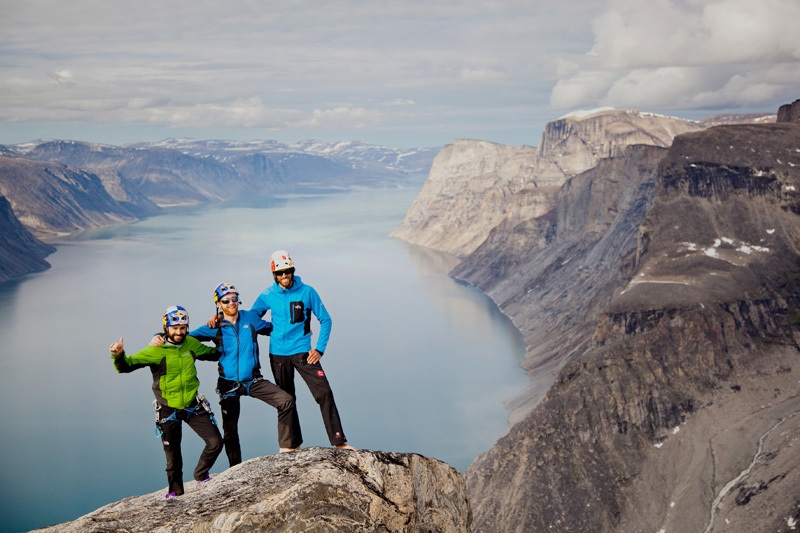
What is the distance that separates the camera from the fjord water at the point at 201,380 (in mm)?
68188

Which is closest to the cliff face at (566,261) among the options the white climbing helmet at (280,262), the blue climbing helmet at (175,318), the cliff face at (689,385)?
the cliff face at (689,385)

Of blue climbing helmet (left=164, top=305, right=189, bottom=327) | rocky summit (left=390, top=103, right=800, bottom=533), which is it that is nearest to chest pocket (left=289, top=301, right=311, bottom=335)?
blue climbing helmet (left=164, top=305, right=189, bottom=327)

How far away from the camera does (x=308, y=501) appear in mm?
11016

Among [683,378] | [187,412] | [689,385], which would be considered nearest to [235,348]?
[187,412]

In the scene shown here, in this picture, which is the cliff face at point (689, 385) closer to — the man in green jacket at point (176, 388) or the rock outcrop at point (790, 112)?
the rock outcrop at point (790, 112)

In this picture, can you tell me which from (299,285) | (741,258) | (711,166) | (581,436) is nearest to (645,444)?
(581,436)

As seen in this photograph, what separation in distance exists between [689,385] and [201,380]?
159 feet

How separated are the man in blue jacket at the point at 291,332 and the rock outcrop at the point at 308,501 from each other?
1748 millimetres

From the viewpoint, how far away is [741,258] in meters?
86.0

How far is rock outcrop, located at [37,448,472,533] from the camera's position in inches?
428

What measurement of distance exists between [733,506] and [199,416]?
5072 cm

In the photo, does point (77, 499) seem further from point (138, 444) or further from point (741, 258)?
point (741, 258)

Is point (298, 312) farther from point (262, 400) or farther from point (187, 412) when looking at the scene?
point (187, 412)

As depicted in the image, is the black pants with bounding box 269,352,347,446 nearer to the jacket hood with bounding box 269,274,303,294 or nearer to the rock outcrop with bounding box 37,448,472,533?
the jacket hood with bounding box 269,274,303,294
